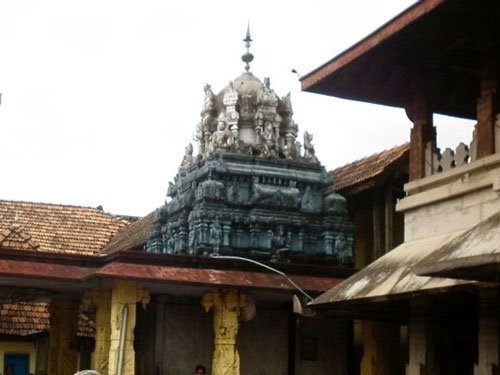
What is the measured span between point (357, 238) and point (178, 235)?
162 inches

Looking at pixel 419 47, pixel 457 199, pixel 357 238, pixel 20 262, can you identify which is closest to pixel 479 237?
pixel 457 199

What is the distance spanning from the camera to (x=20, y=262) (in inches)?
631

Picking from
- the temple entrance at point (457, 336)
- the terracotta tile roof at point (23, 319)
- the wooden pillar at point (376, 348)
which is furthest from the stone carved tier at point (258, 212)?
the terracotta tile roof at point (23, 319)

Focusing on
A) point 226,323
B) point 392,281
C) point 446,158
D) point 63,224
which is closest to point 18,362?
point 63,224

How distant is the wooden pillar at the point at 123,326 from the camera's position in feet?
51.5

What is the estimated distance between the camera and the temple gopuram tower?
18.2 meters

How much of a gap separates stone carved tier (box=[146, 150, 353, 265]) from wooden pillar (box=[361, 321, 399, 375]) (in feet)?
7.02

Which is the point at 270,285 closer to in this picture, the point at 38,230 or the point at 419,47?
the point at 419,47

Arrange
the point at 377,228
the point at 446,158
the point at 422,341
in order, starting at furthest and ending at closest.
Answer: the point at 377,228
the point at 446,158
the point at 422,341

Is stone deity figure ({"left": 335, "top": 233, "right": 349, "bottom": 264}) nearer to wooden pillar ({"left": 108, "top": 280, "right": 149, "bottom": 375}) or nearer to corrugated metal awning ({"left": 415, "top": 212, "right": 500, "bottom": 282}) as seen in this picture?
wooden pillar ({"left": 108, "top": 280, "right": 149, "bottom": 375})

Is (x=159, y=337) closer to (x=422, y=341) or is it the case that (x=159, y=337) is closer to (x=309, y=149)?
(x=309, y=149)

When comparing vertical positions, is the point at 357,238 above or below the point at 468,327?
above

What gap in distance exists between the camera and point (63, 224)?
29672 mm

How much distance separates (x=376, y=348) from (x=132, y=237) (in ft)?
33.6
